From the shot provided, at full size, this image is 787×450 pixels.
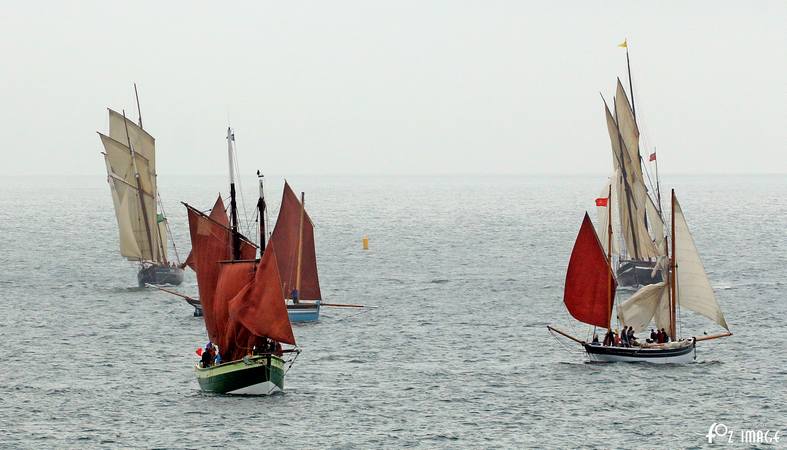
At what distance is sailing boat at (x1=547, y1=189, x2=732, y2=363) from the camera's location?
69.8m

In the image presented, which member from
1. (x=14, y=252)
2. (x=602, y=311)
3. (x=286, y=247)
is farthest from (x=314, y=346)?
(x=14, y=252)

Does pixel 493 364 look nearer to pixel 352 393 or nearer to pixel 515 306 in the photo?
pixel 352 393

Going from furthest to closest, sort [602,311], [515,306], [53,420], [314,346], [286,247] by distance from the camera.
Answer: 1. [515,306]
2. [286,247]
3. [314,346]
4. [602,311]
5. [53,420]

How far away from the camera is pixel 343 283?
396 feet

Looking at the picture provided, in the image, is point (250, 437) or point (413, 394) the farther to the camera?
point (413, 394)

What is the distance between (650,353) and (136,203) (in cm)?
6276

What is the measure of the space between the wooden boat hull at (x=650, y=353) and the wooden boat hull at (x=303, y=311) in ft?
77.4

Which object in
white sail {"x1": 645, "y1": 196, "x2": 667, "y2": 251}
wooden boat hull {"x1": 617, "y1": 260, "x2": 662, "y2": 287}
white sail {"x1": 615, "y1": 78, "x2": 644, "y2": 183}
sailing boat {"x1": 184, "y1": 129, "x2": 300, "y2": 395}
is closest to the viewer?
sailing boat {"x1": 184, "y1": 129, "x2": 300, "y2": 395}

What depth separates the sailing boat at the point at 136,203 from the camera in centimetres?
11538

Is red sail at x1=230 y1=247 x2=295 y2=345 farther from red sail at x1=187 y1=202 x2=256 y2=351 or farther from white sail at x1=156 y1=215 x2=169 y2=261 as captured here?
white sail at x1=156 y1=215 x2=169 y2=261

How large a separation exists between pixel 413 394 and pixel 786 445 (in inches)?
757

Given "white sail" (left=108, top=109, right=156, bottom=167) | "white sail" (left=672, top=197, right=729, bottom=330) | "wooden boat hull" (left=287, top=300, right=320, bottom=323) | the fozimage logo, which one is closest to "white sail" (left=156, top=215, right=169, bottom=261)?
"white sail" (left=108, top=109, right=156, bottom=167)

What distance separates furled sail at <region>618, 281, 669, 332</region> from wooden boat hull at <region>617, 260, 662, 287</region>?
37.8m

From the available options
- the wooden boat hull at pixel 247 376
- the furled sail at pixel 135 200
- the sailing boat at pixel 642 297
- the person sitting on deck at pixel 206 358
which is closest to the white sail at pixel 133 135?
the furled sail at pixel 135 200
